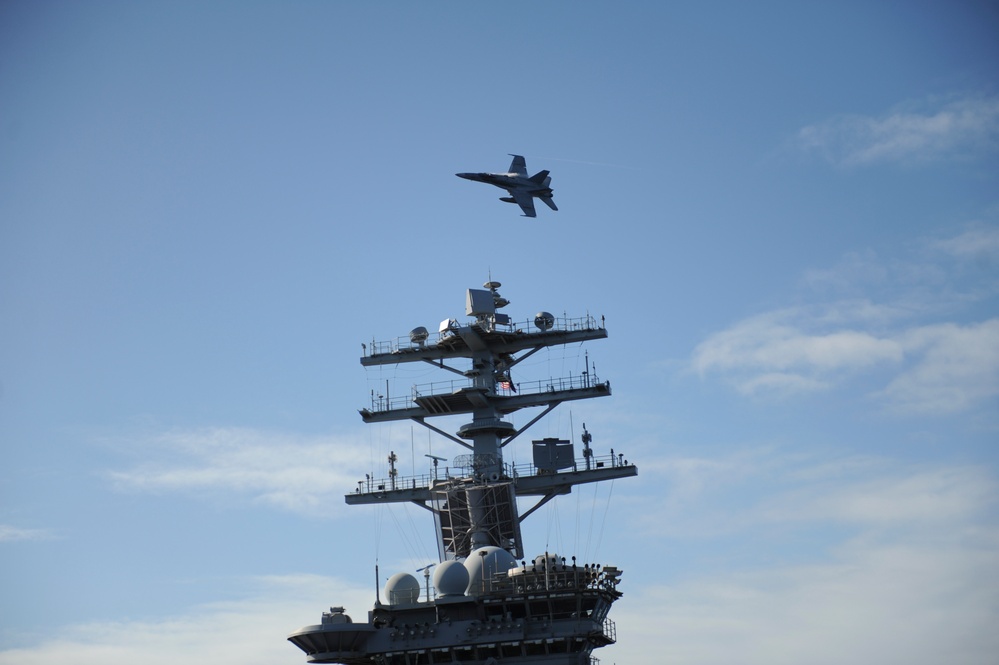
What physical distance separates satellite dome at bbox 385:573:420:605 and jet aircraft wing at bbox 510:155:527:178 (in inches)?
981

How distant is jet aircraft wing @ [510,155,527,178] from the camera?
69.1 m

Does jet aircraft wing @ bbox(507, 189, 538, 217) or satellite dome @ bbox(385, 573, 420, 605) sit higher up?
jet aircraft wing @ bbox(507, 189, 538, 217)

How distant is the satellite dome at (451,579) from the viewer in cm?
5112

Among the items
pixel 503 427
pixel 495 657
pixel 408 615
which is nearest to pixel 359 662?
pixel 408 615

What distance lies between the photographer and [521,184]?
68.5m

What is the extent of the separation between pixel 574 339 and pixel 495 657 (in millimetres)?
17020

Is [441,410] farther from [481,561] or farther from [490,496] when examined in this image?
[481,561]

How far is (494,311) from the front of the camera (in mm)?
61125

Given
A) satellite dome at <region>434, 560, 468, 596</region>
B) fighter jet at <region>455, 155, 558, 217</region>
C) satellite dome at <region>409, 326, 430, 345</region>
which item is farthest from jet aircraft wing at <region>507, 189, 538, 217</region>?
satellite dome at <region>434, 560, 468, 596</region>

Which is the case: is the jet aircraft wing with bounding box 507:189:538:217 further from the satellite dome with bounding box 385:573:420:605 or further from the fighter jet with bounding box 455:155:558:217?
the satellite dome with bounding box 385:573:420:605

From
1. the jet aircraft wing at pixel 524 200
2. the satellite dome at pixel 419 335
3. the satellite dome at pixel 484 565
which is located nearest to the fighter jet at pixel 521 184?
the jet aircraft wing at pixel 524 200

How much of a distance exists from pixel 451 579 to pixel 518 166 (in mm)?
26093

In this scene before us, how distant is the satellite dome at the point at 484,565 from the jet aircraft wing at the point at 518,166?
A: 926 inches

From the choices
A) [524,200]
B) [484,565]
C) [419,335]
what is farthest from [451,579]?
[524,200]
